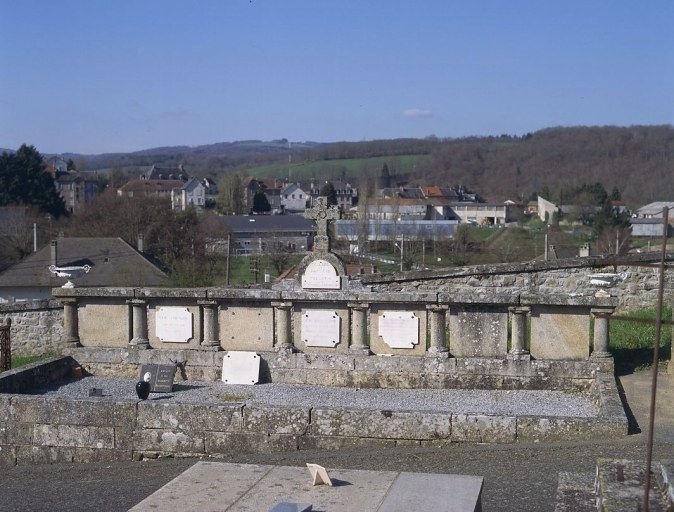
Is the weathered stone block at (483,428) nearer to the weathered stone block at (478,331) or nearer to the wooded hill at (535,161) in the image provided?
the weathered stone block at (478,331)

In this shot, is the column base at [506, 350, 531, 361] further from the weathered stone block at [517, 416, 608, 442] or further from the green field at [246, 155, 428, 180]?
the green field at [246, 155, 428, 180]

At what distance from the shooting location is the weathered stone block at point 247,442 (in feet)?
31.3

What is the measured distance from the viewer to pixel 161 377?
1230 cm

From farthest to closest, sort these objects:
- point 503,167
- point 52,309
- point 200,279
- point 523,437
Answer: point 503,167
point 200,279
point 52,309
point 523,437

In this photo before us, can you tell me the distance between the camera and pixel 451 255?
45.0 m

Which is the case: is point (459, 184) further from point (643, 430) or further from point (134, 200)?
point (643, 430)

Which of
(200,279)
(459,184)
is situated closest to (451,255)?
(200,279)

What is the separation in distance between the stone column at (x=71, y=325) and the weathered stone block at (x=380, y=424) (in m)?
5.51

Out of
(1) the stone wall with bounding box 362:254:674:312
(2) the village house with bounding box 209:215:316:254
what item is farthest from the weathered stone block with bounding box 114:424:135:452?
(2) the village house with bounding box 209:215:316:254

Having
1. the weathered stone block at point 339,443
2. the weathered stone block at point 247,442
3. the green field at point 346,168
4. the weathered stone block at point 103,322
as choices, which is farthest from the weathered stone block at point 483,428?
the green field at point 346,168

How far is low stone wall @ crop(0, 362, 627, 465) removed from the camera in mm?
9148

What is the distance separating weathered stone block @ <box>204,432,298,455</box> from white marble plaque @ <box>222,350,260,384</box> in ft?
9.87

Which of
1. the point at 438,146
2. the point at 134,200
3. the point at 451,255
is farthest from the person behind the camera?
the point at 438,146

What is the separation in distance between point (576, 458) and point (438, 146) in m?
138
